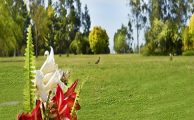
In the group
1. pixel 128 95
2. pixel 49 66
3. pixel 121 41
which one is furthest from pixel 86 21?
pixel 49 66

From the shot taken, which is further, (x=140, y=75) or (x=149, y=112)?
(x=140, y=75)

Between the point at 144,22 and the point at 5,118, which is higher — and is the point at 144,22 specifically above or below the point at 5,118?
above

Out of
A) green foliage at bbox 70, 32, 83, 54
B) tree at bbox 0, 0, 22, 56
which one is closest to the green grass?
tree at bbox 0, 0, 22, 56

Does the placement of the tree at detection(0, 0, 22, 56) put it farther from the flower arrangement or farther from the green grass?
the flower arrangement

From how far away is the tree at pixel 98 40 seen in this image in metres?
58.6

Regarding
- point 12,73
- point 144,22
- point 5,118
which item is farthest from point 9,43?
point 144,22

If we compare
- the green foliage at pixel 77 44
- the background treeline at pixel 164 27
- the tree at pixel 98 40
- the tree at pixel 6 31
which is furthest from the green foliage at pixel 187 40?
the tree at pixel 6 31

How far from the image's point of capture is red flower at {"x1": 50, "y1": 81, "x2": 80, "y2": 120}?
5.01ft

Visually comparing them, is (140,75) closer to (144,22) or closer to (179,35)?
(179,35)

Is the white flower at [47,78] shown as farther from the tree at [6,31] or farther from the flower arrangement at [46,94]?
the tree at [6,31]

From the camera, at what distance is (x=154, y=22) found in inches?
1901

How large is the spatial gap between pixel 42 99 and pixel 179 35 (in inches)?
1850

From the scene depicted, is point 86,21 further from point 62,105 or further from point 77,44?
point 62,105

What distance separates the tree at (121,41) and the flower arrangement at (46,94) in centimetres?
6236
